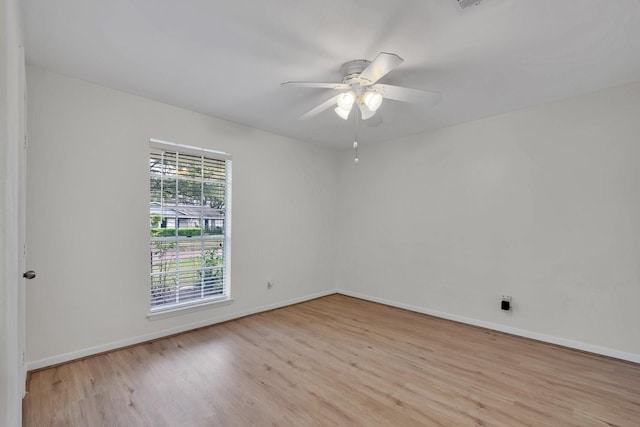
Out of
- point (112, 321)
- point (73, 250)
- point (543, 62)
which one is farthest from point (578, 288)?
point (73, 250)

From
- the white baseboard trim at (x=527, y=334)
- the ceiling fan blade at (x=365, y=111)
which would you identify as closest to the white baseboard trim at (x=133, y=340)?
the white baseboard trim at (x=527, y=334)

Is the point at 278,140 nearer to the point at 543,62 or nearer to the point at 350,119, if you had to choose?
the point at 350,119

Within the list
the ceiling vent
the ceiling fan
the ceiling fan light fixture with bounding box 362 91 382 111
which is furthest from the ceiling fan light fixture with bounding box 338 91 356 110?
the ceiling vent

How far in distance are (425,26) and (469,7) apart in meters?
0.26

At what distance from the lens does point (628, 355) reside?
2691 mm

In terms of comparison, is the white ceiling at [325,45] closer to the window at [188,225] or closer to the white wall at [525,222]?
the white wall at [525,222]

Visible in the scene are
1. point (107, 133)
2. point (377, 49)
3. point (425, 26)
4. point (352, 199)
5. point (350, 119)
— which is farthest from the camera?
point (352, 199)

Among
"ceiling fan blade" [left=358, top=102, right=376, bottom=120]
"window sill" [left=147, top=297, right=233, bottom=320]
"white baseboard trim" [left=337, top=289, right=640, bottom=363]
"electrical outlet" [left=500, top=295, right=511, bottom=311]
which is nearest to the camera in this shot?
"ceiling fan blade" [left=358, top=102, right=376, bottom=120]

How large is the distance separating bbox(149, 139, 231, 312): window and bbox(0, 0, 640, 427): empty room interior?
24mm

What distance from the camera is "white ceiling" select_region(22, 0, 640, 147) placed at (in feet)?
5.68

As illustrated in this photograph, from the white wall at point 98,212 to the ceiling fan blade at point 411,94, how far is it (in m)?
2.20

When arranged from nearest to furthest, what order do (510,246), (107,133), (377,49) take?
(377,49)
(107,133)
(510,246)

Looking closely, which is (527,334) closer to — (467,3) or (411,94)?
(411,94)

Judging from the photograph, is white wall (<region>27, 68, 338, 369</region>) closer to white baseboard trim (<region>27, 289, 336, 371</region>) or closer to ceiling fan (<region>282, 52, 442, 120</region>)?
white baseboard trim (<region>27, 289, 336, 371</region>)
